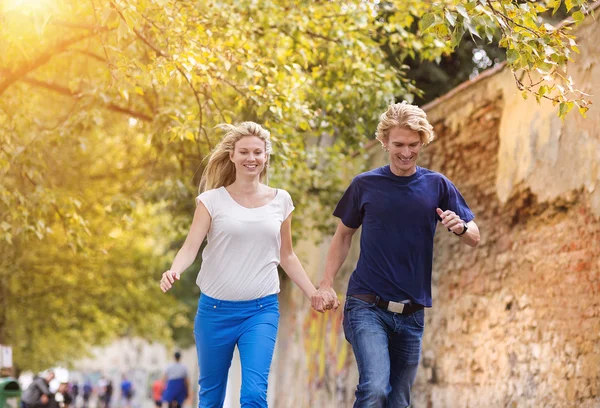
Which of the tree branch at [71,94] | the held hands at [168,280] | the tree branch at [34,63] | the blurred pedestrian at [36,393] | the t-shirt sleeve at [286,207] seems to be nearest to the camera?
the held hands at [168,280]

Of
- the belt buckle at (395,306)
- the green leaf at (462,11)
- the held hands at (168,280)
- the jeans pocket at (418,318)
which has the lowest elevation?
the jeans pocket at (418,318)

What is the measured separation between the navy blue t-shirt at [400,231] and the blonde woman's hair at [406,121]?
24 centimetres

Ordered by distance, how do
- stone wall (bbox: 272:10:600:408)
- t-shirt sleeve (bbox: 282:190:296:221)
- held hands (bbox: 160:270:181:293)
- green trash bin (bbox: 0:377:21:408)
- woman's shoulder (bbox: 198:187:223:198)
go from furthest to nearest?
1. green trash bin (bbox: 0:377:21:408)
2. stone wall (bbox: 272:10:600:408)
3. t-shirt sleeve (bbox: 282:190:296:221)
4. woman's shoulder (bbox: 198:187:223:198)
5. held hands (bbox: 160:270:181:293)

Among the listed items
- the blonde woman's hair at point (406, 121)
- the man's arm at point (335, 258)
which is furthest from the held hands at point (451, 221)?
the man's arm at point (335, 258)

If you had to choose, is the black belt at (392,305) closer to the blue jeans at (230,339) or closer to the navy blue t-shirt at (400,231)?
the navy blue t-shirt at (400,231)

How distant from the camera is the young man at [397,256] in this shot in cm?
530

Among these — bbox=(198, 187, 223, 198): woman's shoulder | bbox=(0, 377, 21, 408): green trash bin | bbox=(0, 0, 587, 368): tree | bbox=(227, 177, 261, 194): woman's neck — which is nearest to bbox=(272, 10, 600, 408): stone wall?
bbox=(0, 0, 587, 368): tree

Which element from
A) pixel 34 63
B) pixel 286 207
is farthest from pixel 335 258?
pixel 34 63

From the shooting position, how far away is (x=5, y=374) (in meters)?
16.7

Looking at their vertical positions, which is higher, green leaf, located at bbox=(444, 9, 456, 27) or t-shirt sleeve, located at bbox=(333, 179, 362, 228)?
green leaf, located at bbox=(444, 9, 456, 27)

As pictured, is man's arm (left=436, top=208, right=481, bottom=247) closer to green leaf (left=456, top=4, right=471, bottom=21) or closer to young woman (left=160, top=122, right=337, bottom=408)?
young woman (left=160, top=122, right=337, bottom=408)

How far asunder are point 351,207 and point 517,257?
11.5 ft

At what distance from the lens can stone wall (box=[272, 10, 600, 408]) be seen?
7391mm

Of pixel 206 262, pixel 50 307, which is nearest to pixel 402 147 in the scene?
pixel 206 262
